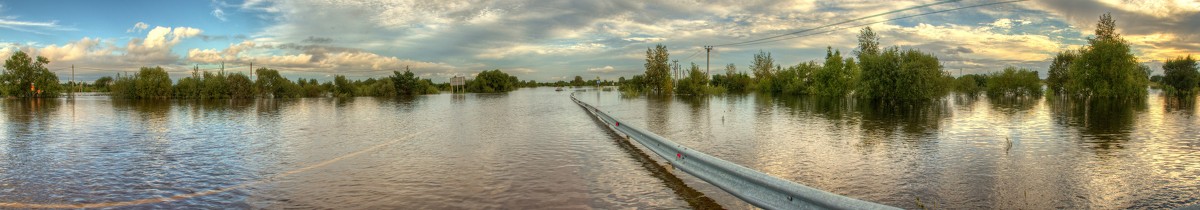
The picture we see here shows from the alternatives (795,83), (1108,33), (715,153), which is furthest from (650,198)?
(795,83)

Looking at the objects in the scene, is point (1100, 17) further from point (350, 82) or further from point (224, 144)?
point (350, 82)

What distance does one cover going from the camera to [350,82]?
11462cm

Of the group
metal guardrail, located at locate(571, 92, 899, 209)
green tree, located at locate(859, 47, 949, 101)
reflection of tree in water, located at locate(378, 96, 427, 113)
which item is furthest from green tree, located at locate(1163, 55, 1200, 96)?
metal guardrail, located at locate(571, 92, 899, 209)

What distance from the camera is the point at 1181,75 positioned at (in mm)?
77750

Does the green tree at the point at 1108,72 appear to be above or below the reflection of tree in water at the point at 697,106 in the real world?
above

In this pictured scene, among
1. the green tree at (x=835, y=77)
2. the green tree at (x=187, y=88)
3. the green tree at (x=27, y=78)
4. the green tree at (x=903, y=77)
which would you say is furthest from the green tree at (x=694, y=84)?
the green tree at (x=27, y=78)

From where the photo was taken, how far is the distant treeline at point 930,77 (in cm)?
5119

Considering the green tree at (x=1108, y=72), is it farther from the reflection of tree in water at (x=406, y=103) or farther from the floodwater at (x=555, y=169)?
the reflection of tree in water at (x=406, y=103)

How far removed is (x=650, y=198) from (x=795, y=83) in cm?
8756

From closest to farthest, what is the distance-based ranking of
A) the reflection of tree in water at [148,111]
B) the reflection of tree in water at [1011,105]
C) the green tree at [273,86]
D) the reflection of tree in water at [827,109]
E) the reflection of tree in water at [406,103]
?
the reflection of tree in water at [148,111] → the reflection of tree in water at [827,109] → the reflection of tree in water at [1011,105] → the reflection of tree in water at [406,103] → the green tree at [273,86]

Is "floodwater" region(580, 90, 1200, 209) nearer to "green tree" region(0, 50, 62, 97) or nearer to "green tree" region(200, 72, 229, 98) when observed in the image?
"green tree" region(200, 72, 229, 98)

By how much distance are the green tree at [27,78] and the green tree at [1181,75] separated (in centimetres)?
14795

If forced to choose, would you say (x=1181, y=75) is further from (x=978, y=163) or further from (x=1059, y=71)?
(x=978, y=163)

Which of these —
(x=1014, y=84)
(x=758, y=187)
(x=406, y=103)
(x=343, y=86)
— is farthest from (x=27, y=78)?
(x=1014, y=84)
